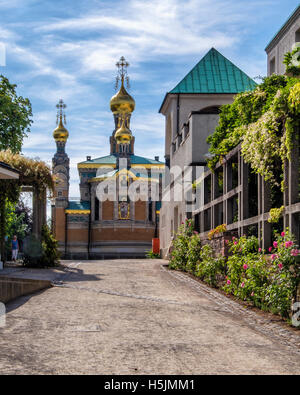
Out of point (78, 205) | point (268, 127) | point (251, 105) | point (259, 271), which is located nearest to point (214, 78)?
point (251, 105)

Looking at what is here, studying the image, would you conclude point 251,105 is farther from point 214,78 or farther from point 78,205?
point 78,205

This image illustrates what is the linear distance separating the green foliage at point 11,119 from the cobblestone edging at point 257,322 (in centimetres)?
1527

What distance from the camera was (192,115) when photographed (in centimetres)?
1778

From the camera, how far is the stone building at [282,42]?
66.8ft

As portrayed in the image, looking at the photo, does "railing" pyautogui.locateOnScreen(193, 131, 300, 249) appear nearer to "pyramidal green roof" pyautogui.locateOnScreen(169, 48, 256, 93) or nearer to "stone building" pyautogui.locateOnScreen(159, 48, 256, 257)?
"stone building" pyautogui.locateOnScreen(159, 48, 256, 257)

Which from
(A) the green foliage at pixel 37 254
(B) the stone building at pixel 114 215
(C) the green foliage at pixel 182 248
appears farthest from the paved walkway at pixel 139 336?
(B) the stone building at pixel 114 215

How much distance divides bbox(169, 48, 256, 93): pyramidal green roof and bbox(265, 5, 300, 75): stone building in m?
1.46

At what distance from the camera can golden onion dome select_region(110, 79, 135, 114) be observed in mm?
55375

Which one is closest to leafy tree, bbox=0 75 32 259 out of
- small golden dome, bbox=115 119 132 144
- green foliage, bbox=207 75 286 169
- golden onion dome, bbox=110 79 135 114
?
green foliage, bbox=207 75 286 169

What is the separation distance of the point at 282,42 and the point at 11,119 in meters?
11.1

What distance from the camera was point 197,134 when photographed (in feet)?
58.3

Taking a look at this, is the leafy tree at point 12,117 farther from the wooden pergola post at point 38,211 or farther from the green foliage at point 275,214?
the green foliage at point 275,214
